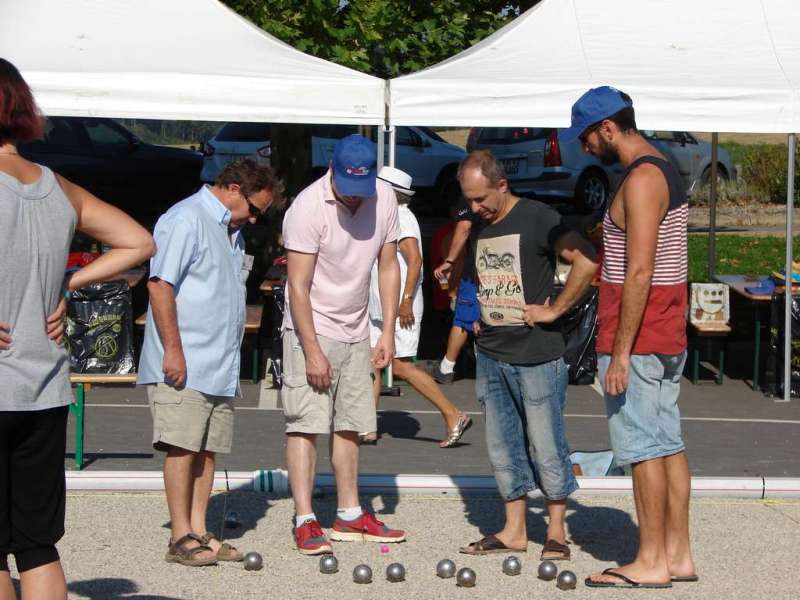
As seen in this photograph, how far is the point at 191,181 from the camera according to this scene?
21.9 metres

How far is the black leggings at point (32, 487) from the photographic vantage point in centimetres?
382

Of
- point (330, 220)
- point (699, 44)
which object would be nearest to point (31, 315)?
point (330, 220)

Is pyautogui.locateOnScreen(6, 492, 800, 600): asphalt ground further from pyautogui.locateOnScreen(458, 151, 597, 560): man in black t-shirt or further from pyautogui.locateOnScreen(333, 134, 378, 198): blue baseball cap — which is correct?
pyautogui.locateOnScreen(333, 134, 378, 198): blue baseball cap

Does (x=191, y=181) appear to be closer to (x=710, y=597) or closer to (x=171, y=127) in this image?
(x=171, y=127)

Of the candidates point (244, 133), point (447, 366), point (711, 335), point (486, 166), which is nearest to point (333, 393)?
point (486, 166)

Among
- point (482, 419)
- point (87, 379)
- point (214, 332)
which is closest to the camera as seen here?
point (214, 332)

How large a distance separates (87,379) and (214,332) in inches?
133

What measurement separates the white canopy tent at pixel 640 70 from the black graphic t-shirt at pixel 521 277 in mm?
3455

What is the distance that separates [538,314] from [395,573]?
1.26 meters

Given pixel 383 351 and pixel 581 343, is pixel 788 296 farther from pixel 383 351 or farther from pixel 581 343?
pixel 383 351

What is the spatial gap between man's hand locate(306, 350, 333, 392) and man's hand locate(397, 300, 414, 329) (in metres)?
2.72

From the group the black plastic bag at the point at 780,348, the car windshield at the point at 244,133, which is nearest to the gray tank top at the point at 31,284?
the black plastic bag at the point at 780,348

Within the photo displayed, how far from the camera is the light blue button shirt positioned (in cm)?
540

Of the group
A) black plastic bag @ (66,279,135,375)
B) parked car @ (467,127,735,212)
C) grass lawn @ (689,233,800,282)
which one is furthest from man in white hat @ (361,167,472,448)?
parked car @ (467,127,735,212)
